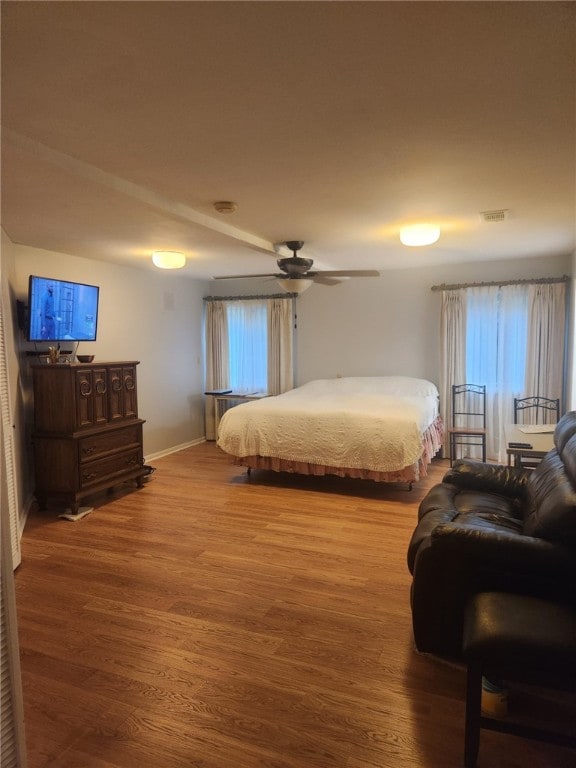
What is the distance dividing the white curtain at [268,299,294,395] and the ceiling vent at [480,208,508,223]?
3.49 metres

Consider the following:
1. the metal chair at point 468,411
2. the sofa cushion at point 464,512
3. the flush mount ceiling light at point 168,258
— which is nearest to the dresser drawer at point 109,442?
the flush mount ceiling light at point 168,258

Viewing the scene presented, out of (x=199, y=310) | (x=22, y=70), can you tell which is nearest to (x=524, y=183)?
(x=22, y=70)

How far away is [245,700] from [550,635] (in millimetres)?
1187

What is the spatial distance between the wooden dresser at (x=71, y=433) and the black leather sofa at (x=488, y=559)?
293 cm

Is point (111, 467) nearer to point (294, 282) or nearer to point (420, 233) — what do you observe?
point (294, 282)

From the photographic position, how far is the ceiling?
131 centimetres

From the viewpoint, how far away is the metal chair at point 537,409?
5309 mm

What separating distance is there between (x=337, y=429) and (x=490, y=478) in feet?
5.51

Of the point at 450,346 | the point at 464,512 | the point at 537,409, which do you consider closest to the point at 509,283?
the point at 450,346

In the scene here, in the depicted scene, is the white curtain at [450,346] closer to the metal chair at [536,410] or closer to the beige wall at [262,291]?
the beige wall at [262,291]

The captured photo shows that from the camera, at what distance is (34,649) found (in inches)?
89.0

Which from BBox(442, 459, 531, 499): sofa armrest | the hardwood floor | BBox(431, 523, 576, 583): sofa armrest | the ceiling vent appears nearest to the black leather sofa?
BBox(431, 523, 576, 583): sofa armrest

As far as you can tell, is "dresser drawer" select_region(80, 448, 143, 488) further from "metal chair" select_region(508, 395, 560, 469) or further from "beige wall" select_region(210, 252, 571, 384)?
"metal chair" select_region(508, 395, 560, 469)

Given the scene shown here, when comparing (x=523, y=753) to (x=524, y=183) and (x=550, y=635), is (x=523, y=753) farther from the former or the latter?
(x=524, y=183)
